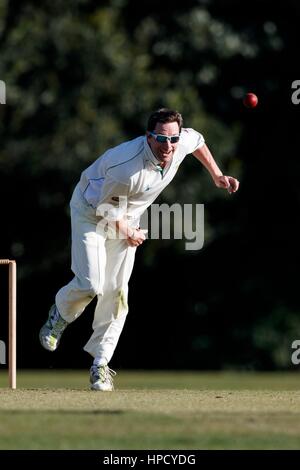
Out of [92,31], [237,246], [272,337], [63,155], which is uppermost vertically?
[92,31]

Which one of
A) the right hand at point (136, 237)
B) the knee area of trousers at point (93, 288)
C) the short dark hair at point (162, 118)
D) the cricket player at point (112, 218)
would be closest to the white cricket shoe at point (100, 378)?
the cricket player at point (112, 218)

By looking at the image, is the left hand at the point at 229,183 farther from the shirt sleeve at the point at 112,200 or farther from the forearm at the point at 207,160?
the shirt sleeve at the point at 112,200

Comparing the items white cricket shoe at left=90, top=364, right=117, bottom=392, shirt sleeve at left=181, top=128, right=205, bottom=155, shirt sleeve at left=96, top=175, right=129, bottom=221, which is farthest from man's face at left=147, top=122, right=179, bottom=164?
white cricket shoe at left=90, top=364, right=117, bottom=392

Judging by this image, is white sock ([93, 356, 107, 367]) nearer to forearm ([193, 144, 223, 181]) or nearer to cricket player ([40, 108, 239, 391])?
cricket player ([40, 108, 239, 391])

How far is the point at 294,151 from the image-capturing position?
85.0ft

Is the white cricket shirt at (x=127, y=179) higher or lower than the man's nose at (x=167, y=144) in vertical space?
lower

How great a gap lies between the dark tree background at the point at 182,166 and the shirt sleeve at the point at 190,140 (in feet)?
44.5

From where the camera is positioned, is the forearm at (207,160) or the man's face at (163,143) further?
the forearm at (207,160)

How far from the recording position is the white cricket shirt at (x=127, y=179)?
320 inches

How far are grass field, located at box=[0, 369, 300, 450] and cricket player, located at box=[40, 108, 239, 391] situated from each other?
0.46 meters

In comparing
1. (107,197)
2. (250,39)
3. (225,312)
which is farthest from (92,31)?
(107,197)

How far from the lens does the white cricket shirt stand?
26.7 ft
